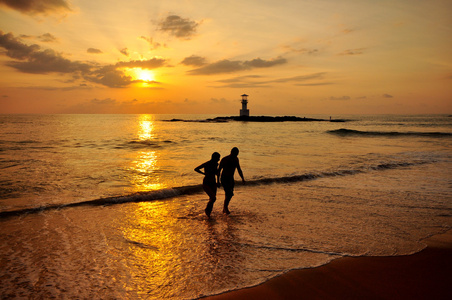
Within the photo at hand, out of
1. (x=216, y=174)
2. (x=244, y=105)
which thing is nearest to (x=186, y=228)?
(x=216, y=174)

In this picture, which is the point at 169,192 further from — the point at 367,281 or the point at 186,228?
the point at 367,281

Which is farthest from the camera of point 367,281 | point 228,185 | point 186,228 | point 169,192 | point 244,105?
point 244,105

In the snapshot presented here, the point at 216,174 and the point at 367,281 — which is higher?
the point at 216,174

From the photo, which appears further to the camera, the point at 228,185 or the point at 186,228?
the point at 228,185

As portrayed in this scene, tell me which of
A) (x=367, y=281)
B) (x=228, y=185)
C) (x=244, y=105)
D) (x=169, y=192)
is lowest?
(x=169, y=192)

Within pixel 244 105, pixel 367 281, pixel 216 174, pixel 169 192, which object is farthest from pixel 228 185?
pixel 244 105

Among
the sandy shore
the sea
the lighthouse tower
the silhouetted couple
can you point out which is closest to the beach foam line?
the sea

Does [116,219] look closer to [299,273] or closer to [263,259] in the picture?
[263,259]

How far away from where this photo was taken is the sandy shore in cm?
395

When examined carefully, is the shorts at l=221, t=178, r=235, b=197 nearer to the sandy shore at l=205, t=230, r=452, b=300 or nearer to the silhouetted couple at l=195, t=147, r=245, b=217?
the silhouetted couple at l=195, t=147, r=245, b=217

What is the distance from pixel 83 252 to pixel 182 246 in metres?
1.92

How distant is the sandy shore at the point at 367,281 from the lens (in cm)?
395

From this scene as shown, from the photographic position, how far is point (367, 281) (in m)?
4.29

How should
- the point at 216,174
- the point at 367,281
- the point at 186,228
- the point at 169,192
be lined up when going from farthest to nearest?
the point at 169,192 < the point at 216,174 < the point at 186,228 < the point at 367,281
